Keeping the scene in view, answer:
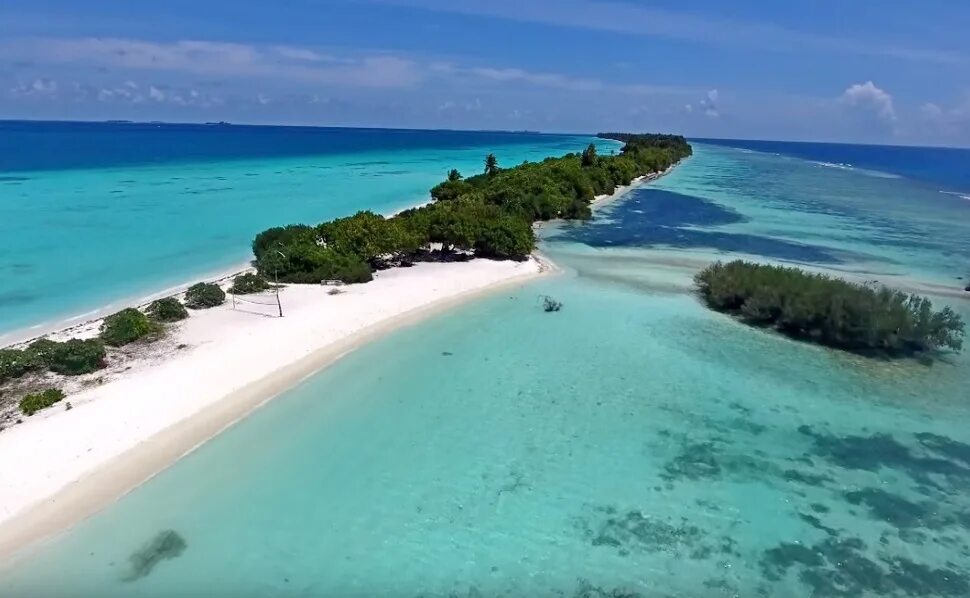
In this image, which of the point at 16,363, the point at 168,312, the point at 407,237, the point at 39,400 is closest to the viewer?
the point at 39,400

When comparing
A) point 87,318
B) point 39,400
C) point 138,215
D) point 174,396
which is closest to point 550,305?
point 174,396

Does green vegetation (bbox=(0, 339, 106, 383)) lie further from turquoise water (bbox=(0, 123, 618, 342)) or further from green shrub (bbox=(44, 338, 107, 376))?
turquoise water (bbox=(0, 123, 618, 342))

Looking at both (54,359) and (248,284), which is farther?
(248,284)

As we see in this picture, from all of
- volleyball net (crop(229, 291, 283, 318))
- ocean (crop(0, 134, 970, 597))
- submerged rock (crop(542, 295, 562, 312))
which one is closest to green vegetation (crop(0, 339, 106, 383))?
ocean (crop(0, 134, 970, 597))

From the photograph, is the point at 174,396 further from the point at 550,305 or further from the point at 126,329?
the point at 550,305

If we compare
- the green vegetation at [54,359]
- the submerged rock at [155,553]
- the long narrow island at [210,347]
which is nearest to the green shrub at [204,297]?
the long narrow island at [210,347]

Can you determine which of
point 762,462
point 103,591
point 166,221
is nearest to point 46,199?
point 166,221
